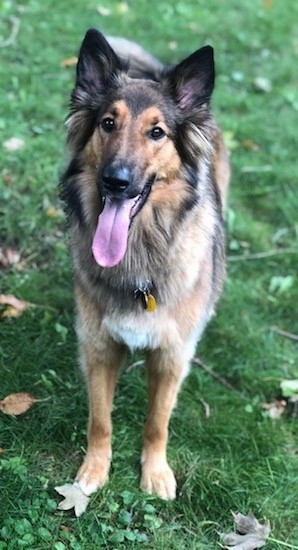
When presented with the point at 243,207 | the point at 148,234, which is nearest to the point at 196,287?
the point at 148,234

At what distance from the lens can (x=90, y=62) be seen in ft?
8.72

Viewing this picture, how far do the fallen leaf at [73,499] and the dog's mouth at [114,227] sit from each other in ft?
3.50

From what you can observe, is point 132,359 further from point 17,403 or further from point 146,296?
point 146,296

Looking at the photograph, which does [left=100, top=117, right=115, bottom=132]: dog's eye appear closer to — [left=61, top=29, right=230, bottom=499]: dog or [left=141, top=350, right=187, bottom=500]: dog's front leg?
[left=61, top=29, right=230, bottom=499]: dog

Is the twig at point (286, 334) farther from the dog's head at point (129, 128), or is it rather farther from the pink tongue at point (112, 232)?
the pink tongue at point (112, 232)

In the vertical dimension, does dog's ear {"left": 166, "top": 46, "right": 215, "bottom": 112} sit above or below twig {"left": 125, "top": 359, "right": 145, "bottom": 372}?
above

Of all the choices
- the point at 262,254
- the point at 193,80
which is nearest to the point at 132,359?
the point at 262,254

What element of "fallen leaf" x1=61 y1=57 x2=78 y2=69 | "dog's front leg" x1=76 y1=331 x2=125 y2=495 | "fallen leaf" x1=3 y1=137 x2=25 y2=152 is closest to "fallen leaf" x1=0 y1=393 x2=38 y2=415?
"dog's front leg" x1=76 y1=331 x2=125 y2=495

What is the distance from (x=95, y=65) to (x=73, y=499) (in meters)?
1.91

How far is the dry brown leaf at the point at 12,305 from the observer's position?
142 inches

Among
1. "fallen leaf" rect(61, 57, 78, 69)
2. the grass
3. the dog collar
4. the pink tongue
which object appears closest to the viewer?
the pink tongue

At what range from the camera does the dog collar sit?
106 inches

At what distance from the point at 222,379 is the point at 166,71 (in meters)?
1.80

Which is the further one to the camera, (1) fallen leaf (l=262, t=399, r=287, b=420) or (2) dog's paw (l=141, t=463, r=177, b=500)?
(1) fallen leaf (l=262, t=399, r=287, b=420)
